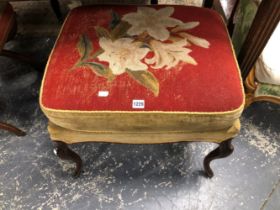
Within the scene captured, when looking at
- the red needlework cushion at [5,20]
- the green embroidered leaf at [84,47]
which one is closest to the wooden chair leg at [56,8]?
the red needlework cushion at [5,20]

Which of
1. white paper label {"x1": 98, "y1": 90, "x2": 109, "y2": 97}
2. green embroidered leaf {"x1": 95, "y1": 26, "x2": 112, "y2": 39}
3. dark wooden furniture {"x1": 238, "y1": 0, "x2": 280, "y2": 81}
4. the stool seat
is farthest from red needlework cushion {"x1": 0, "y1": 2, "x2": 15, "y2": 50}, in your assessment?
dark wooden furniture {"x1": 238, "y1": 0, "x2": 280, "y2": 81}

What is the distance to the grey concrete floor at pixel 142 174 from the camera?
1032mm

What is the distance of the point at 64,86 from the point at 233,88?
16.8 inches

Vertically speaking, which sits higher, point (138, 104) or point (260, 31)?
point (260, 31)

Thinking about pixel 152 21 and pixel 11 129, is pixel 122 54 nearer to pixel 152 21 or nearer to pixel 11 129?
pixel 152 21

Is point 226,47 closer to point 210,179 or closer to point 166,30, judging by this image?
point 166,30

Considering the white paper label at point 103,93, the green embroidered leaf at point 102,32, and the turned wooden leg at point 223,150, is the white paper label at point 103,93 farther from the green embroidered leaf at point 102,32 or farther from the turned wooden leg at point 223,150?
the turned wooden leg at point 223,150

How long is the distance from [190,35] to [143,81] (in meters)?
0.23

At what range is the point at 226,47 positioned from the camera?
797 millimetres

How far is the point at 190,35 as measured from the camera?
0.82m

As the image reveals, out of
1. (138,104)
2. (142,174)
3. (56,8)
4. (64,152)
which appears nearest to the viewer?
(138,104)

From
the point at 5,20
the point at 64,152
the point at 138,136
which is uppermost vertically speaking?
the point at 5,20

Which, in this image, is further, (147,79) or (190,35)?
(190,35)

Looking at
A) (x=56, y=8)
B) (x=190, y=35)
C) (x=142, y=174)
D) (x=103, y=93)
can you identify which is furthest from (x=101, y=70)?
(x=56, y=8)
